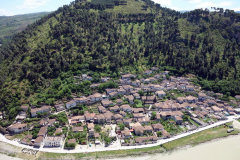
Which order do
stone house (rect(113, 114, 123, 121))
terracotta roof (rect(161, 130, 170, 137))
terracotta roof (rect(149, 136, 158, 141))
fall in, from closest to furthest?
terracotta roof (rect(149, 136, 158, 141)) → terracotta roof (rect(161, 130, 170, 137)) → stone house (rect(113, 114, 123, 121))

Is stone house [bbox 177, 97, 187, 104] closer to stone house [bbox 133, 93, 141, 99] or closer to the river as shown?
stone house [bbox 133, 93, 141, 99]

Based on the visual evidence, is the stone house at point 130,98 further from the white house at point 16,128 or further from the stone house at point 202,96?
the white house at point 16,128

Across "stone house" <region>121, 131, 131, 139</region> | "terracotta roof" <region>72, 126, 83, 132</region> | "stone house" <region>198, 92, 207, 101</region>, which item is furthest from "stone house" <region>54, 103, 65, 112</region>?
"stone house" <region>198, 92, 207, 101</region>

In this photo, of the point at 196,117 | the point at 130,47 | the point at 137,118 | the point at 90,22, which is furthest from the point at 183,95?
the point at 90,22

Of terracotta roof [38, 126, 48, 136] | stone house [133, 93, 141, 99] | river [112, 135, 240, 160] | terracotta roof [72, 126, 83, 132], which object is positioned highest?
stone house [133, 93, 141, 99]

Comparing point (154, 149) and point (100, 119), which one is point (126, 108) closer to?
point (100, 119)

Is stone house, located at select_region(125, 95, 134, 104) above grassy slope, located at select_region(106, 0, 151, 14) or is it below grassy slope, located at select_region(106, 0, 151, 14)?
below
